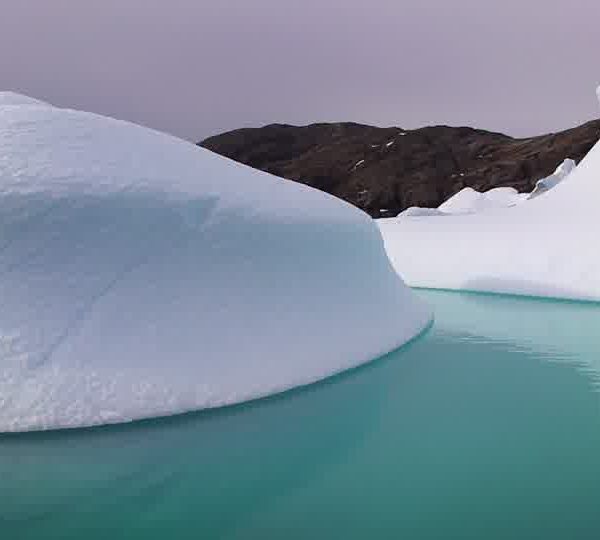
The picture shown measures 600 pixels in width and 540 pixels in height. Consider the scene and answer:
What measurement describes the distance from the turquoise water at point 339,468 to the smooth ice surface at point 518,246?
857cm

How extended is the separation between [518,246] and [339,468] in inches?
530

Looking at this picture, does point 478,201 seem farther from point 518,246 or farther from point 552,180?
point 518,246

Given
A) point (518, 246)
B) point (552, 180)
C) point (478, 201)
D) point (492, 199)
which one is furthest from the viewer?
point (492, 199)

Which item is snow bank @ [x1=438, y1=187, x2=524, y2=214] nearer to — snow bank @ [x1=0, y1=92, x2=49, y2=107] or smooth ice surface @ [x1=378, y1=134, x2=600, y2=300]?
smooth ice surface @ [x1=378, y1=134, x2=600, y2=300]

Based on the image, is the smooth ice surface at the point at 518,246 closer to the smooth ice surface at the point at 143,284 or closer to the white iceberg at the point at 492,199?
the smooth ice surface at the point at 143,284

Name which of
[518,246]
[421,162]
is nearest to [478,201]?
[518,246]

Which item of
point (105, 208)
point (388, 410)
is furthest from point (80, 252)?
point (388, 410)

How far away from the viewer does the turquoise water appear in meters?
3.83

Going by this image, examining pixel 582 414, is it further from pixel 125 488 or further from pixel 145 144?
pixel 145 144

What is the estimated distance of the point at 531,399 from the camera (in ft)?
21.6

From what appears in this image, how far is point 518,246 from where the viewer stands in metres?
16.6

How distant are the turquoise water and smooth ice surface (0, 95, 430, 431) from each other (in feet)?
1.10

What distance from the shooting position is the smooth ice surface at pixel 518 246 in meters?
15.2

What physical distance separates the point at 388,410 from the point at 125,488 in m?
2.96
